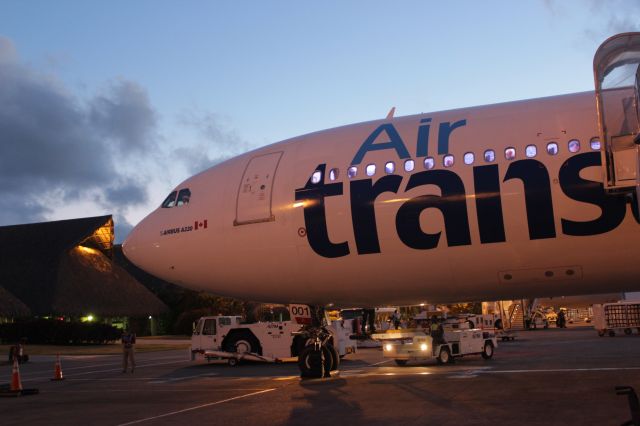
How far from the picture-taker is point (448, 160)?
43.9 feet

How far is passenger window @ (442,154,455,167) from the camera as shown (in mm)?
13328

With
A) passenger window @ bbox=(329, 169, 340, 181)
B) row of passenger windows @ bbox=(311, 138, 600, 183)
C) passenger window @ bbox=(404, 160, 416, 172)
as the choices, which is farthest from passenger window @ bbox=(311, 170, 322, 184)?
passenger window @ bbox=(404, 160, 416, 172)

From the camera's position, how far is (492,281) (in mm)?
13531

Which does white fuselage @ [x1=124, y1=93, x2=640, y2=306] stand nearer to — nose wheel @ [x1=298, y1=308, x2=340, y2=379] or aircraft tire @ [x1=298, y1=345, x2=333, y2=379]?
nose wheel @ [x1=298, y1=308, x2=340, y2=379]

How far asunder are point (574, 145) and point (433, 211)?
8.89 ft

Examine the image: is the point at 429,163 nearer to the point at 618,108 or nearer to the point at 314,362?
the point at 618,108

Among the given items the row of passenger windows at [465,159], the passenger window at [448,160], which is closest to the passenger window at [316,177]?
the row of passenger windows at [465,159]

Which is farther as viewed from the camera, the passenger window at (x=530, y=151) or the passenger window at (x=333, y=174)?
the passenger window at (x=333, y=174)

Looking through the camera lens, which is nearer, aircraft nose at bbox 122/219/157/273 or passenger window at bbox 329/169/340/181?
passenger window at bbox 329/169/340/181

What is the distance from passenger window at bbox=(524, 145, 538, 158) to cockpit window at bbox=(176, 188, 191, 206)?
301 inches

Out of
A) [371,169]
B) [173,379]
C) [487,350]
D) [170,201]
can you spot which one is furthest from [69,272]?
[371,169]

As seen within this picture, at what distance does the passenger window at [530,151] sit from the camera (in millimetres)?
12797

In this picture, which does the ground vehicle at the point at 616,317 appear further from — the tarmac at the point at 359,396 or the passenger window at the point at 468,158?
the passenger window at the point at 468,158

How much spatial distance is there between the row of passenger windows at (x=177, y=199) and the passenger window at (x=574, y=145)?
838cm
